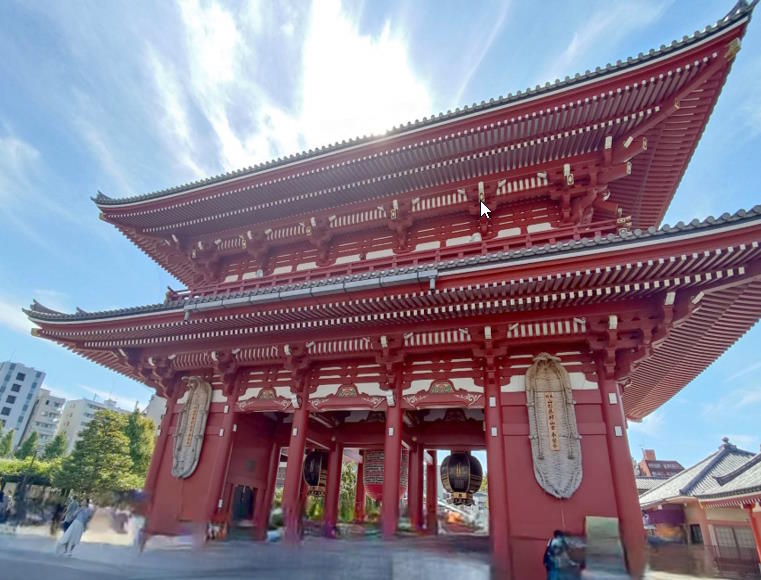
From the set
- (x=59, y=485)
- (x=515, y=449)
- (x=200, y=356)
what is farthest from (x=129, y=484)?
(x=515, y=449)

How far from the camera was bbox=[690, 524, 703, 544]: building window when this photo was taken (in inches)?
824

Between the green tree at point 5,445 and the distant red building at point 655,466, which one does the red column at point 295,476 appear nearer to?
the distant red building at point 655,466

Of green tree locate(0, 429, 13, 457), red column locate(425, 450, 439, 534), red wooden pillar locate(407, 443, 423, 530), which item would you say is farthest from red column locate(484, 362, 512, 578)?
green tree locate(0, 429, 13, 457)

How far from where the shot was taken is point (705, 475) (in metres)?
22.8

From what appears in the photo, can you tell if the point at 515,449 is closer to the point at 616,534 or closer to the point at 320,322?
the point at 616,534

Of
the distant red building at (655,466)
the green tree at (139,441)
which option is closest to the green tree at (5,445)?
the green tree at (139,441)

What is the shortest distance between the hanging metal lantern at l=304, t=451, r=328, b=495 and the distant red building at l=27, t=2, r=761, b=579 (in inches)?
4.4

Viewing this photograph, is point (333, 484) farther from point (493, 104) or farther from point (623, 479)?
point (493, 104)

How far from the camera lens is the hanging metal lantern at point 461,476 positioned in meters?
12.6

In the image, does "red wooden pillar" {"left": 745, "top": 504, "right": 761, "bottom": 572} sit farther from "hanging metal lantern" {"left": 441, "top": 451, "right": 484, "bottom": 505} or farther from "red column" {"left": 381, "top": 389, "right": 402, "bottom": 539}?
"red column" {"left": 381, "top": 389, "right": 402, "bottom": 539}

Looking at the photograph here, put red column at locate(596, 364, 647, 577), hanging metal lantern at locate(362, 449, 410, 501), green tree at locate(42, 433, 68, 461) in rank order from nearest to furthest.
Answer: red column at locate(596, 364, 647, 577)
hanging metal lantern at locate(362, 449, 410, 501)
green tree at locate(42, 433, 68, 461)

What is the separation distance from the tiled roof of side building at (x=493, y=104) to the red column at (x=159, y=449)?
6603 mm

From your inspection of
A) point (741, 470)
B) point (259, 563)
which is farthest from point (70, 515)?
point (741, 470)

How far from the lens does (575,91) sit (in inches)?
365
